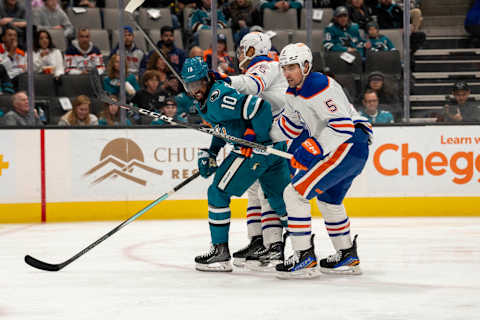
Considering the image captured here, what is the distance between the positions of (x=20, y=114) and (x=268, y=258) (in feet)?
11.9

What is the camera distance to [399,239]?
19.1ft

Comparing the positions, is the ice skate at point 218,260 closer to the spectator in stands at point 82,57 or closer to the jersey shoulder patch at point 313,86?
the jersey shoulder patch at point 313,86

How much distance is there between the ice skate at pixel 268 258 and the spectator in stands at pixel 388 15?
146 inches

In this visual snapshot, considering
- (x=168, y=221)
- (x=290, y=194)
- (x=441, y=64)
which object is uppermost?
(x=441, y=64)

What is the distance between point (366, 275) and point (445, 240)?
1656 millimetres

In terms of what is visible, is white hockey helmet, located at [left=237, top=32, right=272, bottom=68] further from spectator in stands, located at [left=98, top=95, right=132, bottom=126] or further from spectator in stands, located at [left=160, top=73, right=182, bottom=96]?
spectator in stands, located at [left=98, top=95, right=132, bottom=126]

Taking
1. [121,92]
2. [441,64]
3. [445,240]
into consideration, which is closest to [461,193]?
[441,64]

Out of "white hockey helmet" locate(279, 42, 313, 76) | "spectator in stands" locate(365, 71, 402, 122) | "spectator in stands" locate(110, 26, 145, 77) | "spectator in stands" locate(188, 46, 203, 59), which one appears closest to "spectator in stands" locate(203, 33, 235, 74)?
"spectator in stands" locate(188, 46, 203, 59)

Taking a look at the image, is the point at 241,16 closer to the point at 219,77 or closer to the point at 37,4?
the point at 37,4

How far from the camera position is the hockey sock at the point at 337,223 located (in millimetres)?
4266

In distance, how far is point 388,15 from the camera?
25.6 ft

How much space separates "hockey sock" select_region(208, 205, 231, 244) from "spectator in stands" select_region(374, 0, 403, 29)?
12.7ft

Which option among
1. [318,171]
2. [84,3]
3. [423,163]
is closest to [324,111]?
[318,171]

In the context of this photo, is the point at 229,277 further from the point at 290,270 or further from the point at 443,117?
the point at 443,117
